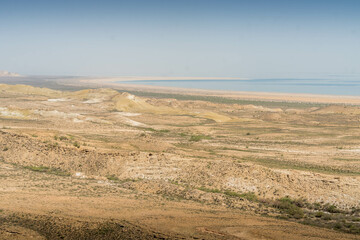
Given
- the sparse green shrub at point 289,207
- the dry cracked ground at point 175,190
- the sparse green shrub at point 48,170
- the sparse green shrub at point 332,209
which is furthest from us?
the sparse green shrub at point 48,170

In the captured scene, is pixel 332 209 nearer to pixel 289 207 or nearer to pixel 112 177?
pixel 289 207

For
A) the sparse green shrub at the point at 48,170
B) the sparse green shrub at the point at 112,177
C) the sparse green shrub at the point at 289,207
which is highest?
the sparse green shrub at the point at 289,207

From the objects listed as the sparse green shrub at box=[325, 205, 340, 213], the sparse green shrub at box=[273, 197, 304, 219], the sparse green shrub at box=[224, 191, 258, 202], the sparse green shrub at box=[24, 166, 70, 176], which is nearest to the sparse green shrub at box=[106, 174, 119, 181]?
the sparse green shrub at box=[24, 166, 70, 176]

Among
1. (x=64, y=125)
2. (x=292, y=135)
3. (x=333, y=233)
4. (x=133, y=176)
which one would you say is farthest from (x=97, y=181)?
(x=292, y=135)

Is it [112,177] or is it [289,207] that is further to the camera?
[112,177]

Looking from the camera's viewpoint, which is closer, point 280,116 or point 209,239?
point 209,239

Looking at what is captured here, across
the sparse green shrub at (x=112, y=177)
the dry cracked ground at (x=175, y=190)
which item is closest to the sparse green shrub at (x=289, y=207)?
the dry cracked ground at (x=175, y=190)

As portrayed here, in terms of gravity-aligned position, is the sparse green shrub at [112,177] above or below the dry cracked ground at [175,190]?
below

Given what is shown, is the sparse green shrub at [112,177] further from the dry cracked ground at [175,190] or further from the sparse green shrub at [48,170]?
the sparse green shrub at [48,170]

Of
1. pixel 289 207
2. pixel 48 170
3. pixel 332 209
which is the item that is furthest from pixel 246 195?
pixel 48 170

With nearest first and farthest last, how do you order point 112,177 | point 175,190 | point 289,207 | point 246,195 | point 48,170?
1. point 289,207
2. point 246,195
3. point 175,190
4. point 112,177
5. point 48,170

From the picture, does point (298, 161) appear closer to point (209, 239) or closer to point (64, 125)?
point (209, 239)
